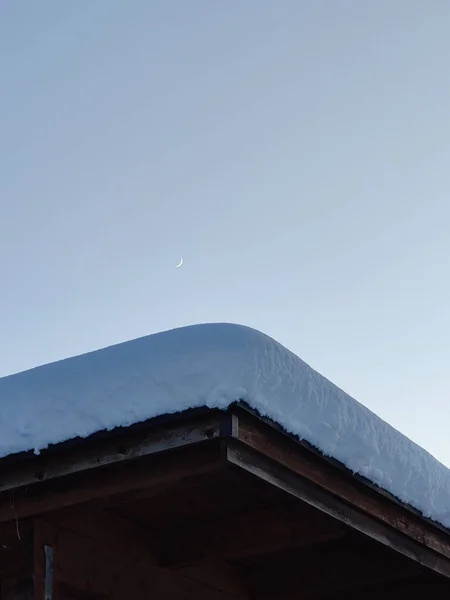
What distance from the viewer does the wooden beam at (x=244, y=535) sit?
434 centimetres

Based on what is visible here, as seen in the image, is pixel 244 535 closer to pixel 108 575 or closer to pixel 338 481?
pixel 108 575

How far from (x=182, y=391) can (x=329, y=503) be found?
104 centimetres

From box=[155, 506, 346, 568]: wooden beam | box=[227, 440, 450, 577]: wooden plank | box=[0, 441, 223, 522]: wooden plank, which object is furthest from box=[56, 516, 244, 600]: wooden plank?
box=[227, 440, 450, 577]: wooden plank

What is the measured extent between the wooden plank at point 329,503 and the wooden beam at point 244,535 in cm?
14

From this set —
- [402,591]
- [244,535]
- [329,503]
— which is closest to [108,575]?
[244,535]

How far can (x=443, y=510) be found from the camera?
177 inches

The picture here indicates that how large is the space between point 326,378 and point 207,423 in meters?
0.67

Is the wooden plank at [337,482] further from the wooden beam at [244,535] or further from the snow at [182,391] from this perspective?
the wooden beam at [244,535]


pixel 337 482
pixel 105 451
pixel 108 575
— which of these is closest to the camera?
pixel 105 451

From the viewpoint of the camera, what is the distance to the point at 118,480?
137 inches

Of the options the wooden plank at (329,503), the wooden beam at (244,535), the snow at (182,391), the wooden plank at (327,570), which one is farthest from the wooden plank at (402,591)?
the snow at (182,391)

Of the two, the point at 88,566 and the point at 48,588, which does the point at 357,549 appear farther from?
the point at 48,588

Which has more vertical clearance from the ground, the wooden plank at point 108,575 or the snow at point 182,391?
the snow at point 182,391

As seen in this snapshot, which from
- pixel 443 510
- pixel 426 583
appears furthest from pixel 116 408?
pixel 426 583
